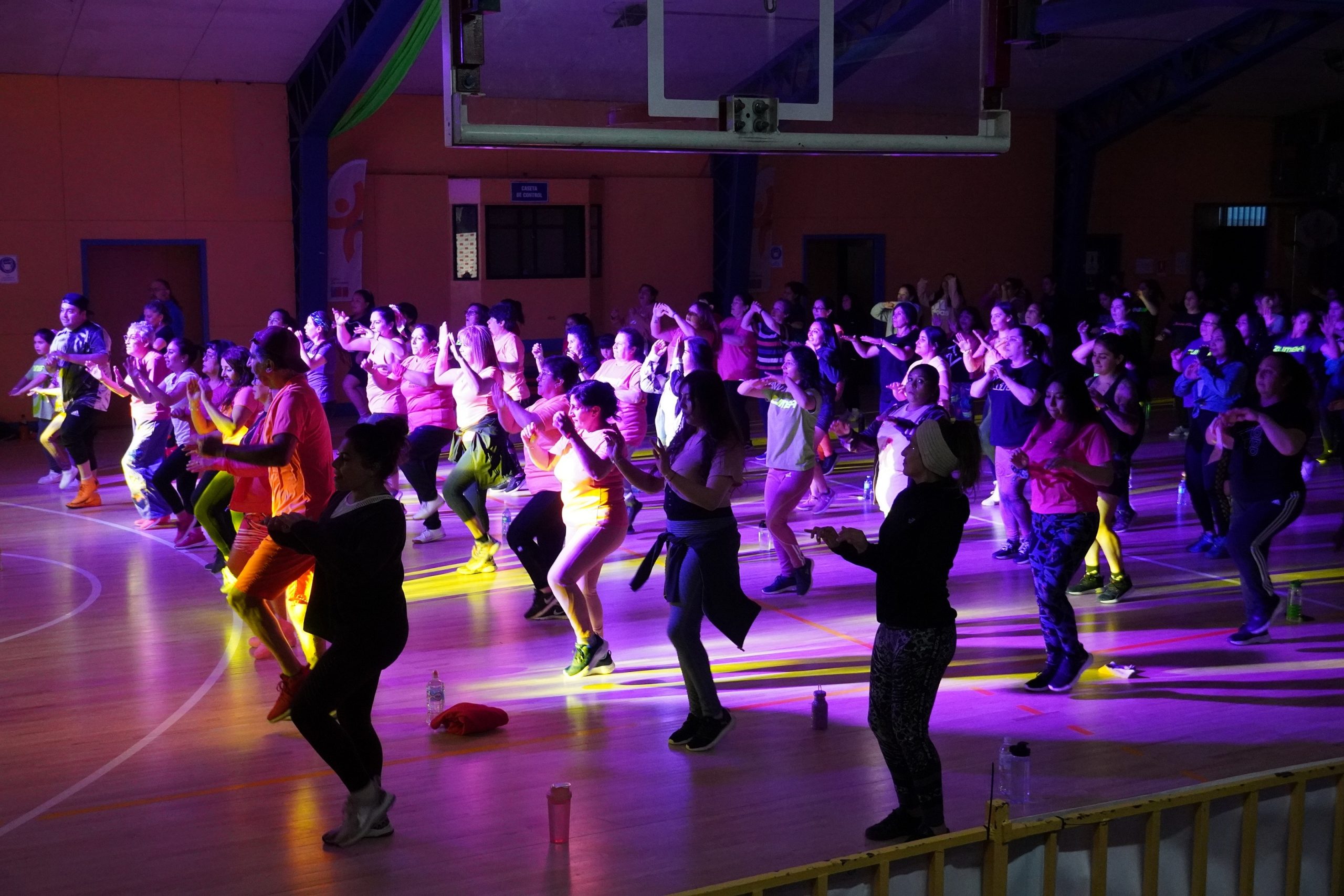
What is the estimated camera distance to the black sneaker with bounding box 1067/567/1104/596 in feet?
29.5

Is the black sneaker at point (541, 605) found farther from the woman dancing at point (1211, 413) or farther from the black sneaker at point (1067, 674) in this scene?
the woman dancing at point (1211, 413)

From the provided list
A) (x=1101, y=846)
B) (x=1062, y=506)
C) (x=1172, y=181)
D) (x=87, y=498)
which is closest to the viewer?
(x=1101, y=846)

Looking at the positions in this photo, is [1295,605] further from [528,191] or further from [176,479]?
[528,191]

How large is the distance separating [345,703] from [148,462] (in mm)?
6783

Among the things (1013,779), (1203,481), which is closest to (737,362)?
(1203,481)

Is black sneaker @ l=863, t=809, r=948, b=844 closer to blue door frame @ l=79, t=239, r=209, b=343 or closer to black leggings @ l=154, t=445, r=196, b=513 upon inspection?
black leggings @ l=154, t=445, r=196, b=513

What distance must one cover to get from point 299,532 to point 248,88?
14.2 m

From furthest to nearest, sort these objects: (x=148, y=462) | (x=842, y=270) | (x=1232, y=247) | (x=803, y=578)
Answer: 1. (x=1232, y=247)
2. (x=842, y=270)
3. (x=148, y=462)
4. (x=803, y=578)

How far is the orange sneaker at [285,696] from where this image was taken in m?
6.36

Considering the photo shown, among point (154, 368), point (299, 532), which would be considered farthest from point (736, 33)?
point (154, 368)

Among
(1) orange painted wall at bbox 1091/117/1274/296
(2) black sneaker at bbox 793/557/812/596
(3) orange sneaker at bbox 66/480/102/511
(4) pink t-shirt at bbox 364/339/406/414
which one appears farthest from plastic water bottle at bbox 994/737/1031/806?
(1) orange painted wall at bbox 1091/117/1274/296

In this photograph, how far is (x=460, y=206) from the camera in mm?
19000

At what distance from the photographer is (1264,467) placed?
24.7ft

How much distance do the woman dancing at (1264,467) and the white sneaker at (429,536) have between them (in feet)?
19.6
